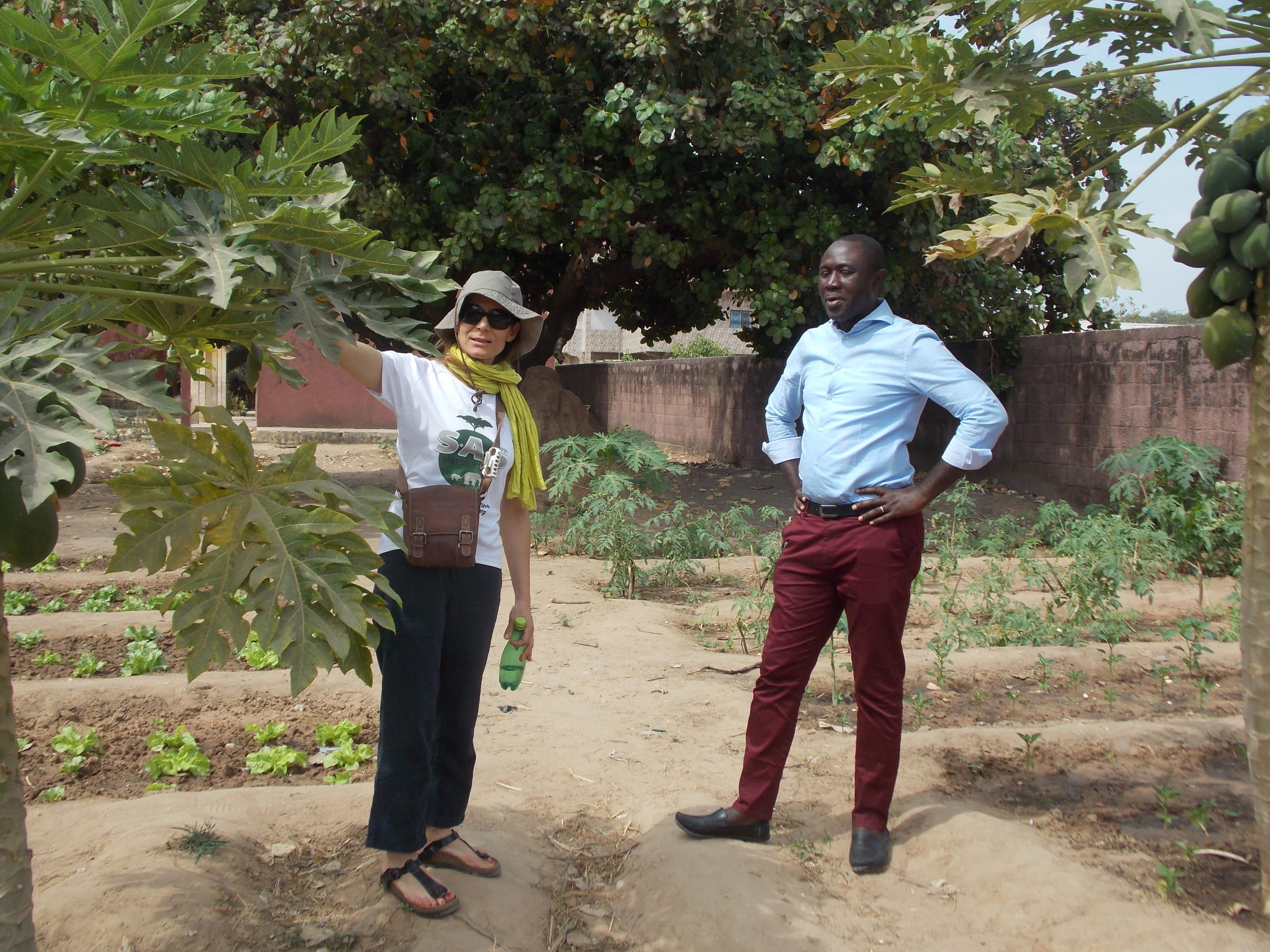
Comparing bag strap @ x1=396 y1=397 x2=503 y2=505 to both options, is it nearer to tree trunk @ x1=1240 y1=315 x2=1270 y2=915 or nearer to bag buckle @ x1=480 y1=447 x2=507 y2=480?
bag buckle @ x1=480 y1=447 x2=507 y2=480

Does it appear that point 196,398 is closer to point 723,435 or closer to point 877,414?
point 723,435

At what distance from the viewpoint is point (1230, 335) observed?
269cm

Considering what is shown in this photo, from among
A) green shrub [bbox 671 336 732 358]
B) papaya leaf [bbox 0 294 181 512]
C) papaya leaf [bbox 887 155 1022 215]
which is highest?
green shrub [bbox 671 336 732 358]

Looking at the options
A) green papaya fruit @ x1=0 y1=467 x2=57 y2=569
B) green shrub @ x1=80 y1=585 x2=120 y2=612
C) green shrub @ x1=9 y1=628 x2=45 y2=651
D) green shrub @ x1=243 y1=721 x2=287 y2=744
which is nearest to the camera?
→ green papaya fruit @ x1=0 y1=467 x2=57 y2=569

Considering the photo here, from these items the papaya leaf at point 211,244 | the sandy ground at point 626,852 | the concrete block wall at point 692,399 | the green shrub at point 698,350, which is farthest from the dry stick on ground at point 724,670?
the green shrub at point 698,350

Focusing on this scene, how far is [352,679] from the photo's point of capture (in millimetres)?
4859

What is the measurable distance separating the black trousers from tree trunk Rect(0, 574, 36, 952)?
2.97 ft

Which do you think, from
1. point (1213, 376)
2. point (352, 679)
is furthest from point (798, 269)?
point (352, 679)

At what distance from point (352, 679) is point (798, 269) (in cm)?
712

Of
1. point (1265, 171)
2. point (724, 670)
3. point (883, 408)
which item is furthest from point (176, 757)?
point (1265, 171)

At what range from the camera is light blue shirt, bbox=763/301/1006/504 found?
3195 mm

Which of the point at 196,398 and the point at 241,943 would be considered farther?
the point at 196,398

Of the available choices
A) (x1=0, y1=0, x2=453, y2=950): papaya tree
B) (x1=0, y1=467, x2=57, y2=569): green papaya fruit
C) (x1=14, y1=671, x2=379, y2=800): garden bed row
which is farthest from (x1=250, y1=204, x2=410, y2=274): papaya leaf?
(x1=14, y1=671, x2=379, y2=800): garden bed row

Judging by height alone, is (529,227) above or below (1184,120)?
above
